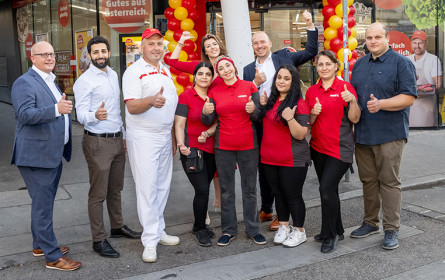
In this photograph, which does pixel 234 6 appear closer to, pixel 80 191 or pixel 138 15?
pixel 80 191

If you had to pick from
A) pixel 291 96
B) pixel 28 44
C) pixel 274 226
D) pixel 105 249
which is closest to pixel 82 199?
pixel 105 249

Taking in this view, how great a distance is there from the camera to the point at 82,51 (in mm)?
12867

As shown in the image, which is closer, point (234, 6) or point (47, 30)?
point (234, 6)

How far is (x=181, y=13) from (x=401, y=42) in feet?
17.1

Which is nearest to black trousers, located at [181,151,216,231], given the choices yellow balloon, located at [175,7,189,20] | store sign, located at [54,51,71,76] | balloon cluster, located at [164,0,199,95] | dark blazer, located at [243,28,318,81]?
dark blazer, located at [243,28,318,81]

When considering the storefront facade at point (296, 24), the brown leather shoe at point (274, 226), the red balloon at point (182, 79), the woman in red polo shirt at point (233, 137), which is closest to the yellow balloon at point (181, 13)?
the red balloon at point (182, 79)

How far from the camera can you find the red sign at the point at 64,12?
13617 mm

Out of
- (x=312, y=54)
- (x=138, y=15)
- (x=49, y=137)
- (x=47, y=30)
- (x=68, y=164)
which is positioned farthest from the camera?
(x=47, y=30)

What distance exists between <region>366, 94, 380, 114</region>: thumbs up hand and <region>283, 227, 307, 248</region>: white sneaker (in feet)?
4.49

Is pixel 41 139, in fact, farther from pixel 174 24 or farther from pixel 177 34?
pixel 174 24

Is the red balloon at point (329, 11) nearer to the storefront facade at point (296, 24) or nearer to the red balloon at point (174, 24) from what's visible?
the storefront facade at point (296, 24)

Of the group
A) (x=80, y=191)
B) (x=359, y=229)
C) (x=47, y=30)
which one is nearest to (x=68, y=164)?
(x=80, y=191)

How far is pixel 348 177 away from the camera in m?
7.12

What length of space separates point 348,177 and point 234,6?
116 inches
